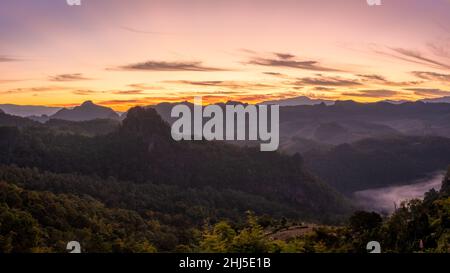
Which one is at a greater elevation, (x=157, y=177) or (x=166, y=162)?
(x=166, y=162)

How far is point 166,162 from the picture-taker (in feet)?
452

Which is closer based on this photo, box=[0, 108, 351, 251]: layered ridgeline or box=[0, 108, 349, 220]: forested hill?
box=[0, 108, 351, 251]: layered ridgeline

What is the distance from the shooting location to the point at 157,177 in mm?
125812

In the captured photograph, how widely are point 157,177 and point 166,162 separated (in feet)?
41.0

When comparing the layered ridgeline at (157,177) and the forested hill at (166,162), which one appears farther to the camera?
the forested hill at (166,162)

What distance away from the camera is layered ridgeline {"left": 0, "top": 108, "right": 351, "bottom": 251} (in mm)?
70375

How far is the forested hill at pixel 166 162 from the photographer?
347 feet

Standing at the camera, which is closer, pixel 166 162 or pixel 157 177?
pixel 157 177

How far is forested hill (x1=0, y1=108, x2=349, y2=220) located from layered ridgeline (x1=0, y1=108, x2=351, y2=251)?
259 mm

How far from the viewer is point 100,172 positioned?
4252 inches

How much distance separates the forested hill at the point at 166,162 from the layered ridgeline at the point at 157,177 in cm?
26

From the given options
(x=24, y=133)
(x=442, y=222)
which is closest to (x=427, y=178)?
(x=24, y=133)

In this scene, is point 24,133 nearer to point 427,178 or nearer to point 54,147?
point 54,147
